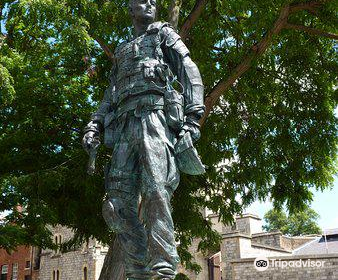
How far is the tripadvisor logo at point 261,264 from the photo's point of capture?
26.6 meters

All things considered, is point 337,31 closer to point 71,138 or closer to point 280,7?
point 280,7

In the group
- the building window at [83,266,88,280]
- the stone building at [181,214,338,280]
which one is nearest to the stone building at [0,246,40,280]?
the building window at [83,266,88,280]

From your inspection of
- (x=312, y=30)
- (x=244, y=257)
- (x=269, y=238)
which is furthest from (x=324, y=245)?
(x=312, y=30)

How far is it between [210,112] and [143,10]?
8.95 metres

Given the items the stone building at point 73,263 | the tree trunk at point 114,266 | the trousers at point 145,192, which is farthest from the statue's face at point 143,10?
the stone building at point 73,263

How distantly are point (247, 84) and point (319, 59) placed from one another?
232 cm

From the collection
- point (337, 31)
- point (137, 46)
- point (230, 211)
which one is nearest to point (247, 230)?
point (230, 211)

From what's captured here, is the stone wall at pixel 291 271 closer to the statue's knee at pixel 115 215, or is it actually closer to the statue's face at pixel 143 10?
the statue's face at pixel 143 10

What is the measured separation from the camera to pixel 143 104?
4852 millimetres

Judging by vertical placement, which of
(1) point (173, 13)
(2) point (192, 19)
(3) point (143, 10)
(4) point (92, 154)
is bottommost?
(4) point (92, 154)

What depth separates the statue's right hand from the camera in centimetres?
506

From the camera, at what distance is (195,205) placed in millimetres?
14609

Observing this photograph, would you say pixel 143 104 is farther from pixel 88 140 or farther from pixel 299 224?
pixel 299 224
